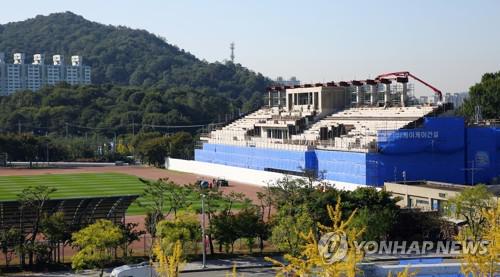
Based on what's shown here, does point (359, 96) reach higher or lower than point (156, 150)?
higher

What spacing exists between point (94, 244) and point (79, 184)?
3843 cm

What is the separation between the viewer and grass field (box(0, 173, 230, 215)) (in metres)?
56.3

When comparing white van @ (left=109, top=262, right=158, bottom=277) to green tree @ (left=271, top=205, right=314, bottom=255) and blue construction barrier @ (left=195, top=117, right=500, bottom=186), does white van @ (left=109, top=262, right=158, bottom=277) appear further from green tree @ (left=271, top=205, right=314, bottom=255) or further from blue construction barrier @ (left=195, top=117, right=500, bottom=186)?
blue construction barrier @ (left=195, top=117, right=500, bottom=186)

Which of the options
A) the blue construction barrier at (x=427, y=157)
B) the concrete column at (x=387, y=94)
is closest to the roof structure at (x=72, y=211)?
the blue construction barrier at (x=427, y=157)

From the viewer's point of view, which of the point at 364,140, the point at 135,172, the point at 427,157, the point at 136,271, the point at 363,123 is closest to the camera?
the point at 136,271

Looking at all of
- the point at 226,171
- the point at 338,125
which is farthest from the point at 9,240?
the point at 226,171

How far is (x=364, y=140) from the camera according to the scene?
184ft

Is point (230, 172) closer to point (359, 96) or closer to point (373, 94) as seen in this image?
point (359, 96)

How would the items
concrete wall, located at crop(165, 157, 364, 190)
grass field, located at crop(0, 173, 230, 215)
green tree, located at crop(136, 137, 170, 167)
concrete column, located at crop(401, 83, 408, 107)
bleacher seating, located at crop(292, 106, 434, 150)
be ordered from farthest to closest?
green tree, located at crop(136, 137, 170, 167) < concrete column, located at crop(401, 83, 408, 107) < concrete wall, located at crop(165, 157, 364, 190) < bleacher seating, located at crop(292, 106, 434, 150) < grass field, located at crop(0, 173, 230, 215)

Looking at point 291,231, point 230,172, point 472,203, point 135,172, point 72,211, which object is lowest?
point 291,231

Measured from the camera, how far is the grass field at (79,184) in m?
56.3

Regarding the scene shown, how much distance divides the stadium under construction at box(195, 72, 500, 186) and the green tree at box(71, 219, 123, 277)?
28.5m

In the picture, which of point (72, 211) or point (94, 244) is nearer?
point (94, 244)

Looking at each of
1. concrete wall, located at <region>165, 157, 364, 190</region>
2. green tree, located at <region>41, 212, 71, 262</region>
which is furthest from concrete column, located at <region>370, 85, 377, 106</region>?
green tree, located at <region>41, 212, 71, 262</region>
